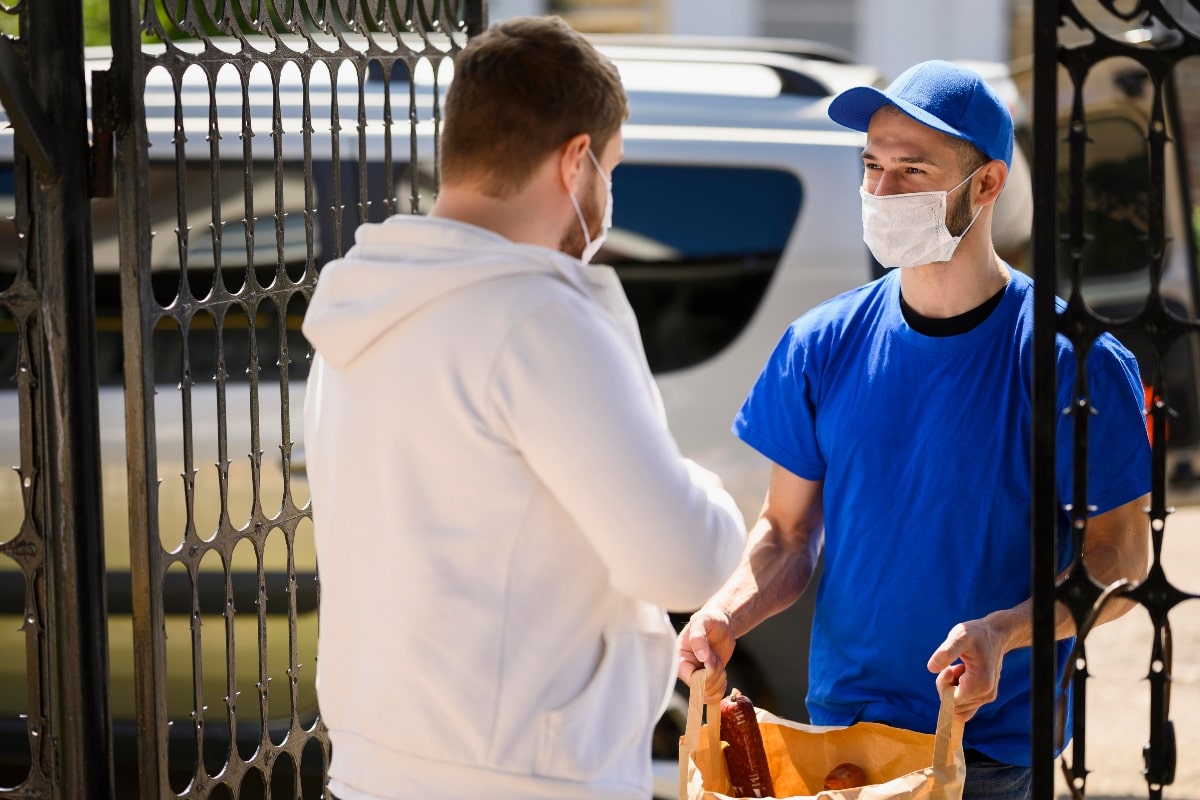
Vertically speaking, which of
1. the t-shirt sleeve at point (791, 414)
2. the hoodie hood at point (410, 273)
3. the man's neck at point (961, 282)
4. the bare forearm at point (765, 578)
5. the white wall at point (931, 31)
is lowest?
the bare forearm at point (765, 578)

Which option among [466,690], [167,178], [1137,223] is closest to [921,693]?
[466,690]

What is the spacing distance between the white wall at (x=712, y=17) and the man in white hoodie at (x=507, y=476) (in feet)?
33.3

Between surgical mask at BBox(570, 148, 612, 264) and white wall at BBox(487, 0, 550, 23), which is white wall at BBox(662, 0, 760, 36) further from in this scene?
surgical mask at BBox(570, 148, 612, 264)

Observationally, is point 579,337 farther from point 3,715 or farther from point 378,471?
point 3,715

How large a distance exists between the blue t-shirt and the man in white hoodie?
72cm

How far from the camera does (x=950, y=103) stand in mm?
2369

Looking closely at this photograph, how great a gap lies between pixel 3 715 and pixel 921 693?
289 centimetres

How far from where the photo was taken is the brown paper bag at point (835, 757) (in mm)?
2039

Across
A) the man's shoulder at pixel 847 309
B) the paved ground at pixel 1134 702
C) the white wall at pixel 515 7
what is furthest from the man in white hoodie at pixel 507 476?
the white wall at pixel 515 7

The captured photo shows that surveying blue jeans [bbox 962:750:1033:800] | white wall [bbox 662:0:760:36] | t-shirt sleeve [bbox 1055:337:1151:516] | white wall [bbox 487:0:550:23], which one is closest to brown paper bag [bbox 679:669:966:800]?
blue jeans [bbox 962:750:1033:800]

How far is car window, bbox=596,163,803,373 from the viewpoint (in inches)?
168

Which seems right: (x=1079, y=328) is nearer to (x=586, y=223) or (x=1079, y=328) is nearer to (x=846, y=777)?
(x=586, y=223)

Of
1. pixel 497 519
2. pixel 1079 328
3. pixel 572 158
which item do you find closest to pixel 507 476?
pixel 497 519

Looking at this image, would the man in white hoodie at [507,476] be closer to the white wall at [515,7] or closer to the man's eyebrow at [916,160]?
the man's eyebrow at [916,160]
